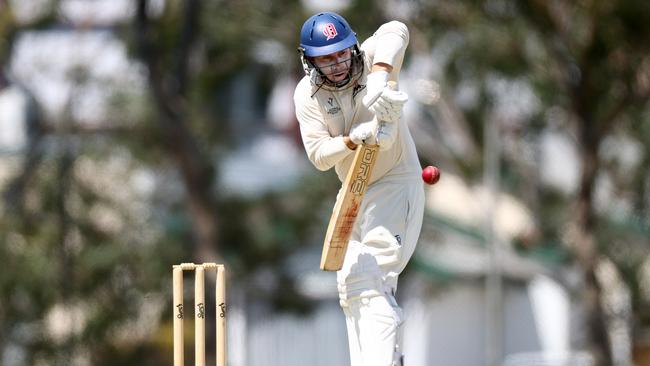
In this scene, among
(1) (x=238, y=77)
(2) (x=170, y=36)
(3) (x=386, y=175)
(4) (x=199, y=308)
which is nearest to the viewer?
(4) (x=199, y=308)

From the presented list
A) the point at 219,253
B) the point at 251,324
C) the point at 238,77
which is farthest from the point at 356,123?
the point at 251,324

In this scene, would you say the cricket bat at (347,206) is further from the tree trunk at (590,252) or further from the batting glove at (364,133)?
the tree trunk at (590,252)

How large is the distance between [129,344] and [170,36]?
5.12 m

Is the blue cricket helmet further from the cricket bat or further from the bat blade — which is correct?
the bat blade

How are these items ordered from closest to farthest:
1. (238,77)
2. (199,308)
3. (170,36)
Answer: (199,308) → (170,36) → (238,77)

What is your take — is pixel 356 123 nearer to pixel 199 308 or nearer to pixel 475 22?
pixel 199 308

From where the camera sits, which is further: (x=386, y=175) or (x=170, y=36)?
Result: (x=170, y=36)

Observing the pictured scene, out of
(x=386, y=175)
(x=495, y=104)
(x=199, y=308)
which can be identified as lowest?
(x=199, y=308)

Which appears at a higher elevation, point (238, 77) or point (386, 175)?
point (238, 77)

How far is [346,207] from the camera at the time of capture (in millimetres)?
8375

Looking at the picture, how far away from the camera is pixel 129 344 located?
79.5 ft

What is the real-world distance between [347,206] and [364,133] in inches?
18.6

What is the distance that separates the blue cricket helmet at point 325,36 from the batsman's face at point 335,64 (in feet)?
0.14

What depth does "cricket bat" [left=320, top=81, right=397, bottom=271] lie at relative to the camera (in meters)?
8.30
